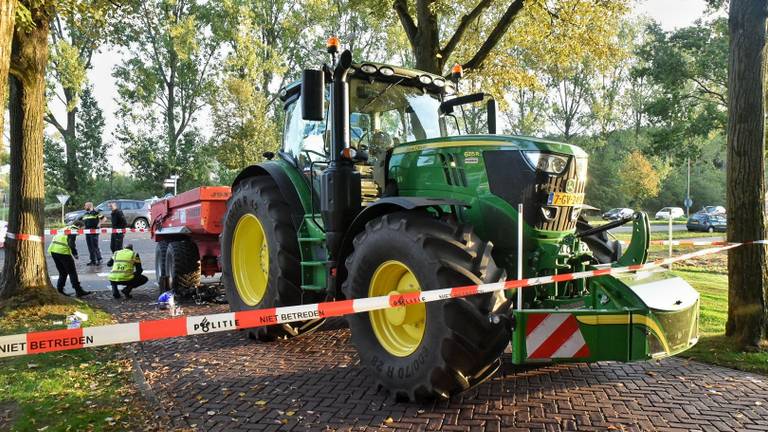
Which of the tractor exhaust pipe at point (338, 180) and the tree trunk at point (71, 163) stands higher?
the tree trunk at point (71, 163)

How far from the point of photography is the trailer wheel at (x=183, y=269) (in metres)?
8.82

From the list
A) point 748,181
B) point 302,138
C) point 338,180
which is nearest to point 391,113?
point 302,138

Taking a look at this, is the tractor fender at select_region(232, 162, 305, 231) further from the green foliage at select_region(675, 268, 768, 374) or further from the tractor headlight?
the green foliage at select_region(675, 268, 768, 374)

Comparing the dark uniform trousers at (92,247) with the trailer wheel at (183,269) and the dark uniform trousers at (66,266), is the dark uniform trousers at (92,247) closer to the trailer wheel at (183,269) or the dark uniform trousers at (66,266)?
the dark uniform trousers at (66,266)

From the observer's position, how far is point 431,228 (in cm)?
406

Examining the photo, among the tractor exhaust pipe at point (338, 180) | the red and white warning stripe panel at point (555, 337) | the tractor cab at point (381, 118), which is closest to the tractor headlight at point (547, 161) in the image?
the red and white warning stripe panel at point (555, 337)

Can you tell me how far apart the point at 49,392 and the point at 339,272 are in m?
2.62

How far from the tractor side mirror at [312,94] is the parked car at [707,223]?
32783mm

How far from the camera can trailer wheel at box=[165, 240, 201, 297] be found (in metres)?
8.82

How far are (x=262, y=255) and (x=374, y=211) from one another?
266 cm

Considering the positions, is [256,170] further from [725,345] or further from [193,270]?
[725,345]

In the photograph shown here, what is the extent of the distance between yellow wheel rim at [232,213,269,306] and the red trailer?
1.71 metres

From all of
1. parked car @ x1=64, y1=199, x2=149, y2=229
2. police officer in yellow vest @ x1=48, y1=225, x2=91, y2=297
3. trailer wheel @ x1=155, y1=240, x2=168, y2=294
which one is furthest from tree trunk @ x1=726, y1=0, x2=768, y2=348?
parked car @ x1=64, y1=199, x2=149, y2=229

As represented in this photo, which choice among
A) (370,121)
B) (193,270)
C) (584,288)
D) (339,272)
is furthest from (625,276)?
(193,270)
